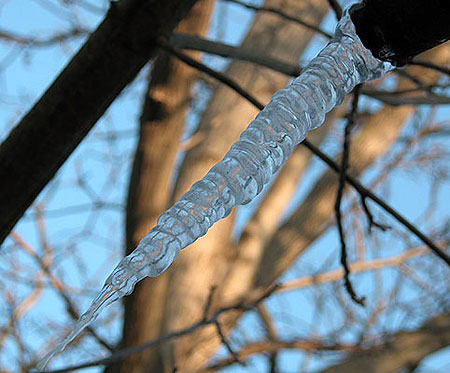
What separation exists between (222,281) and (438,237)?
129cm

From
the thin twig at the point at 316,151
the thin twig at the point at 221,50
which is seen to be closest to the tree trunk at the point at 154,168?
the thin twig at the point at 221,50

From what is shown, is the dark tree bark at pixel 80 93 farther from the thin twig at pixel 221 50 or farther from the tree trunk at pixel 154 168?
the tree trunk at pixel 154 168

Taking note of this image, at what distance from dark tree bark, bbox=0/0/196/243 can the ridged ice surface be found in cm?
35

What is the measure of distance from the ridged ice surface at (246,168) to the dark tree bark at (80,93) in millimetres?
351

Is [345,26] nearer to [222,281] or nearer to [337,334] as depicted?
[222,281]

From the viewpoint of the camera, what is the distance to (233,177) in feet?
1.35

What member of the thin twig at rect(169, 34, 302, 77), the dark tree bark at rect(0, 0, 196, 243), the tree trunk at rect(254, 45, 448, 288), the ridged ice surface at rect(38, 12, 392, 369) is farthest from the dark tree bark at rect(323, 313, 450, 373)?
the ridged ice surface at rect(38, 12, 392, 369)

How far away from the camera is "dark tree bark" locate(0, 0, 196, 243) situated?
2.55 ft

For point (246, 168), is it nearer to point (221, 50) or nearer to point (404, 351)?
point (221, 50)

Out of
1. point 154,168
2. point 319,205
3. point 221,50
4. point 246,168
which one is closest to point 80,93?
point 221,50

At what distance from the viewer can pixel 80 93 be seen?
783 mm

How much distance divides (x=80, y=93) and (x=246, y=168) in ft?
1.44

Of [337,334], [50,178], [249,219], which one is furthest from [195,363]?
[50,178]

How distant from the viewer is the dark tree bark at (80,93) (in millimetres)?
777
